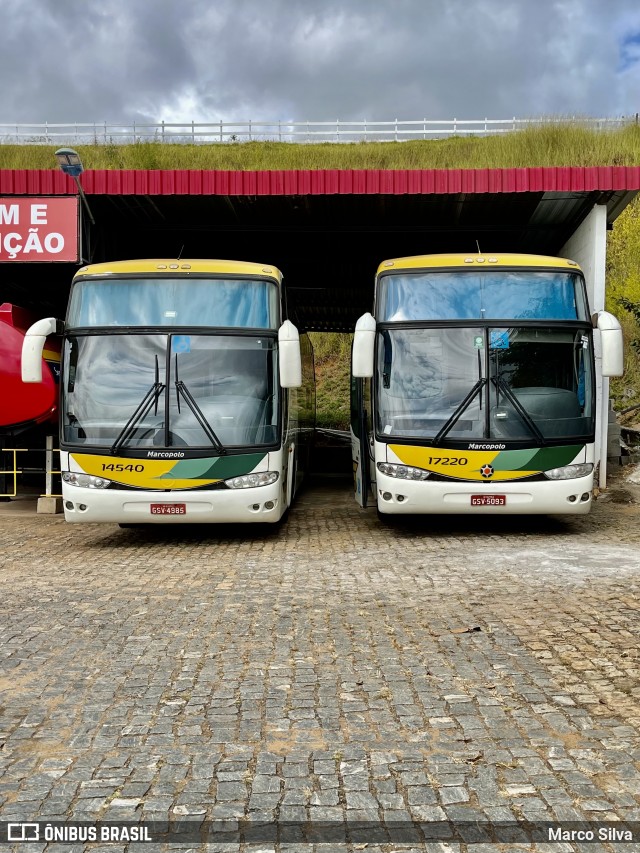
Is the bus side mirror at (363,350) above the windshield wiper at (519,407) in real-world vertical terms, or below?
above

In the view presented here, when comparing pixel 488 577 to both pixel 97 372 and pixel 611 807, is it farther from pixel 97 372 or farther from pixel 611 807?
pixel 97 372

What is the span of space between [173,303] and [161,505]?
253cm

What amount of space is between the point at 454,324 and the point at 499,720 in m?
6.55

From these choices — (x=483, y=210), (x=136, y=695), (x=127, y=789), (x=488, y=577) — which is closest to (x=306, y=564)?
(x=488, y=577)

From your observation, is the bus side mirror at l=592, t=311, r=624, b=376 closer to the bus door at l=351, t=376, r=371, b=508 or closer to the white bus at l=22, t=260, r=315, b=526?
the bus door at l=351, t=376, r=371, b=508

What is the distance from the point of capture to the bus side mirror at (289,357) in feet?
29.9

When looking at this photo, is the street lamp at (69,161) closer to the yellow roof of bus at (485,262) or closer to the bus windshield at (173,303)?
the bus windshield at (173,303)

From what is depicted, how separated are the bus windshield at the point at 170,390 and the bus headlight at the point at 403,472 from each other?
143cm

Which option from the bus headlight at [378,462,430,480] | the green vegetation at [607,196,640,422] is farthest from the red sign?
the green vegetation at [607,196,640,422]

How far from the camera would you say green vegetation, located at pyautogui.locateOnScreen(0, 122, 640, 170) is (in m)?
16.6

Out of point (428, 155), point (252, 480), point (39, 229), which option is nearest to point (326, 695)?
point (252, 480)

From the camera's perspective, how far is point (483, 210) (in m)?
15.1

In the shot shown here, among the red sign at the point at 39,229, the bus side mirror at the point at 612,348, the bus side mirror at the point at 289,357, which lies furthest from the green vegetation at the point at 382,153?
the bus side mirror at the point at 289,357

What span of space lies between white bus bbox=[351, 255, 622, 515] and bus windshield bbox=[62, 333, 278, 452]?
135 cm
